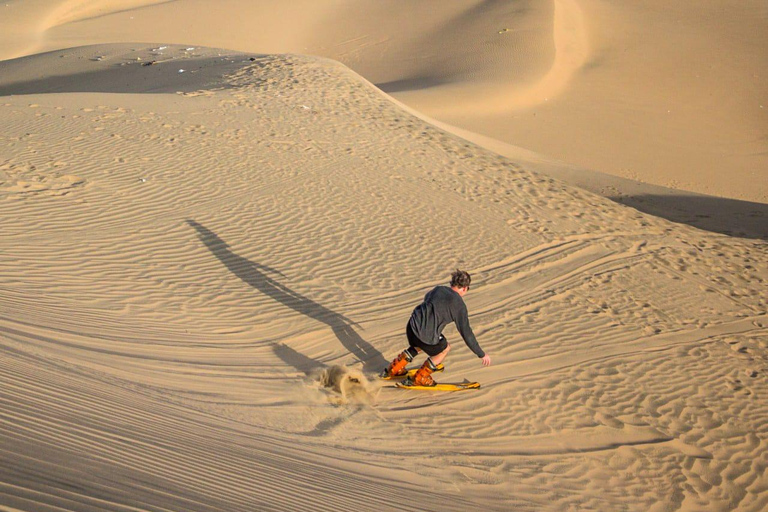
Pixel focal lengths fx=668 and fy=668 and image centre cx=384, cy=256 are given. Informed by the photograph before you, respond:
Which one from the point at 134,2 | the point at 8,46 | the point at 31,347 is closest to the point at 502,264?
the point at 31,347

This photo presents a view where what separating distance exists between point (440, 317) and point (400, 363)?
727 mm

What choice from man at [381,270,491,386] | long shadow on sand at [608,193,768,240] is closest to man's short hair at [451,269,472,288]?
man at [381,270,491,386]

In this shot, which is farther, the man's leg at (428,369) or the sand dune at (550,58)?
the sand dune at (550,58)

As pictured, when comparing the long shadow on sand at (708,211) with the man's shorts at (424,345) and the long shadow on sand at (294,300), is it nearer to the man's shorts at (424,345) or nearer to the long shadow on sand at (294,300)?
the long shadow on sand at (294,300)

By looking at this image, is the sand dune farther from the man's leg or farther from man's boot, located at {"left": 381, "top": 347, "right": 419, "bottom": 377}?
man's boot, located at {"left": 381, "top": 347, "right": 419, "bottom": 377}

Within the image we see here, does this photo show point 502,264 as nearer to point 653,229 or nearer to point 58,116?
point 653,229

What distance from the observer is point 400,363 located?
23.3 ft

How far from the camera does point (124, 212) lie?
1090 cm

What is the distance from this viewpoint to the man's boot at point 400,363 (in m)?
7.06

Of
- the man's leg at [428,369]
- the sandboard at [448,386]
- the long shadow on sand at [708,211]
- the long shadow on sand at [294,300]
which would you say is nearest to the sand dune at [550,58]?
the long shadow on sand at [708,211]

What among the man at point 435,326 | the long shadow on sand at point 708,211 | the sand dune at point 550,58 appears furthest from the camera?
the sand dune at point 550,58

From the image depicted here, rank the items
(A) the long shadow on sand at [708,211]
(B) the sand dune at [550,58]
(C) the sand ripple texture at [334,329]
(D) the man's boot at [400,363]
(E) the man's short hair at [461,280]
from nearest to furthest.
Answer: (C) the sand ripple texture at [334,329]
(E) the man's short hair at [461,280]
(D) the man's boot at [400,363]
(A) the long shadow on sand at [708,211]
(B) the sand dune at [550,58]

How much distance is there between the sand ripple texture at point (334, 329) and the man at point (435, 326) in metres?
0.36

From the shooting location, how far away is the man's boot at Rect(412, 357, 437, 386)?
711 cm
